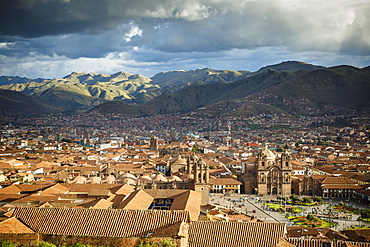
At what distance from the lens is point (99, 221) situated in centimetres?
1825

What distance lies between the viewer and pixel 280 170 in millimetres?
51531

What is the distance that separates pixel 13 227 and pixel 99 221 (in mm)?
3330

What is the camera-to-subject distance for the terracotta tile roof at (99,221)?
17594 mm

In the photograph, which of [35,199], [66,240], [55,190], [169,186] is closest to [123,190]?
[55,190]

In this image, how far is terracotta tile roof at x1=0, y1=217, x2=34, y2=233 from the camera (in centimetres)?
1760

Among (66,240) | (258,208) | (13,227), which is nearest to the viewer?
(66,240)

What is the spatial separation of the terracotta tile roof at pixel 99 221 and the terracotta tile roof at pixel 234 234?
2.78 feet

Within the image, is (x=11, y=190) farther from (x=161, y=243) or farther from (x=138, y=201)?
(x=161, y=243)

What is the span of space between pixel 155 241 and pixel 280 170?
3764 centimetres

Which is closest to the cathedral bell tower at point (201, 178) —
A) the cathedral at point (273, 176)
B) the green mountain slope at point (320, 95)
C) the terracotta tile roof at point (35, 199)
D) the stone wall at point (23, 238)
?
the cathedral at point (273, 176)

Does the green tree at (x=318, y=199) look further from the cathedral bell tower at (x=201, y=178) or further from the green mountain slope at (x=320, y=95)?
the green mountain slope at (x=320, y=95)

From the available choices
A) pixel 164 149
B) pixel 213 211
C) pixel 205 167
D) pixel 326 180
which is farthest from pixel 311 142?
pixel 213 211

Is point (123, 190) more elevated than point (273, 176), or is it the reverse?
point (123, 190)

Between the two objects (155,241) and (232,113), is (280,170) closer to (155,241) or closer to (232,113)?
(155,241)
